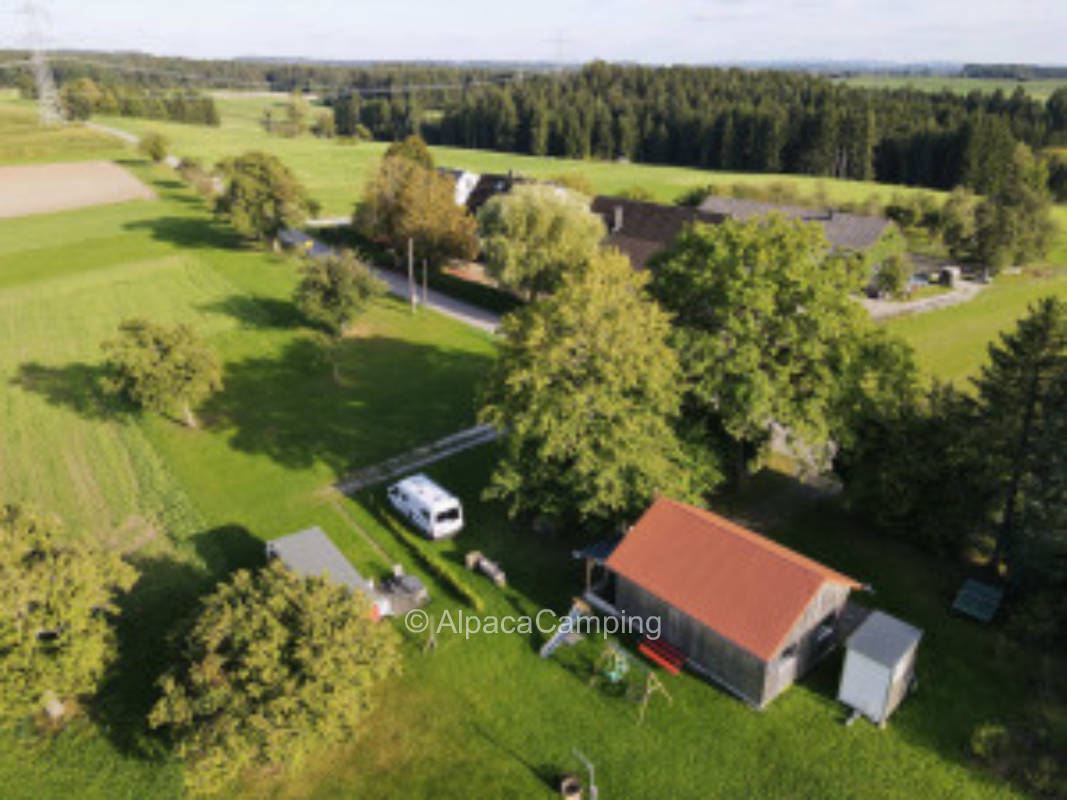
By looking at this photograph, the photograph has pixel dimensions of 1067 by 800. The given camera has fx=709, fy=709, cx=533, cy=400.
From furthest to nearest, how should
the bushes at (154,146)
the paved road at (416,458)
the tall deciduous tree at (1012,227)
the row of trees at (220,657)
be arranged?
the bushes at (154,146) → the tall deciduous tree at (1012,227) → the paved road at (416,458) → the row of trees at (220,657)

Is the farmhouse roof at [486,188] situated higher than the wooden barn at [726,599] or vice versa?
the farmhouse roof at [486,188]

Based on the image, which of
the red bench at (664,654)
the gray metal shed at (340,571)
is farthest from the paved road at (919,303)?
the gray metal shed at (340,571)

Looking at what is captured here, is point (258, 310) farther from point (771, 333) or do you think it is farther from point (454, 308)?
point (771, 333)

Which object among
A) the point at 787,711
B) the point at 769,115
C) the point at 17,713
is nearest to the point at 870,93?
the point at 769,115

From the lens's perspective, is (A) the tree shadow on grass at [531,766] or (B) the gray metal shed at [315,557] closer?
(A) the tree shadow on grass at [531,766]

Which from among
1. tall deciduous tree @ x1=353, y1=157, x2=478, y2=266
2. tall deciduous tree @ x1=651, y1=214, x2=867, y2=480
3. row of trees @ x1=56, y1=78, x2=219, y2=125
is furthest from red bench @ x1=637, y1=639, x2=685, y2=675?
row of trees @ x1=56, y1=78, x2=219, y2=125

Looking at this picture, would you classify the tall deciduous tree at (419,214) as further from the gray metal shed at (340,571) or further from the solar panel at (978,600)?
the solar panel at (978,600)

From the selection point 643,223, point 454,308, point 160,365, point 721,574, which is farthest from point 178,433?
point 643,223
